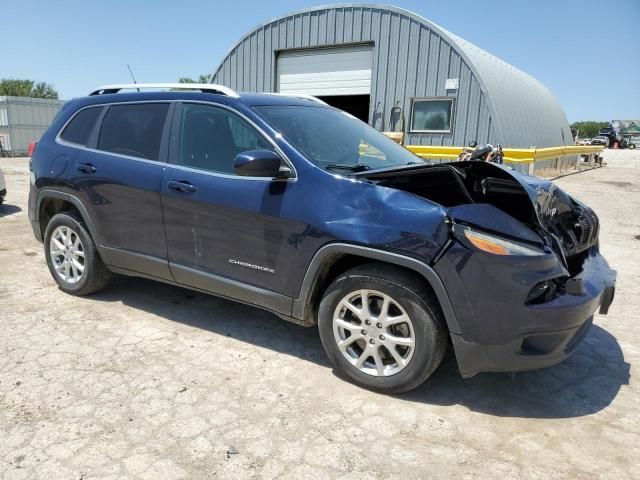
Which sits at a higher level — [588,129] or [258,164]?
[588,129]

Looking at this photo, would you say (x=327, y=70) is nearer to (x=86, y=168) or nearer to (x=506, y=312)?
(x=86, y=168)

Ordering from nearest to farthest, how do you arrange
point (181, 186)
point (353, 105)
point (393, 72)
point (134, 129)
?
Result: point (181, 186) → point (134, 129) → point (393, 72) → point (353, 105)

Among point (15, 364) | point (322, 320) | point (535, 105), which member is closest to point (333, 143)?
point (322, 320)

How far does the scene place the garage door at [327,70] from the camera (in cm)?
1473

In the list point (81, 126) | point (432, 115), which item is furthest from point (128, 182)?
point (432, 115)

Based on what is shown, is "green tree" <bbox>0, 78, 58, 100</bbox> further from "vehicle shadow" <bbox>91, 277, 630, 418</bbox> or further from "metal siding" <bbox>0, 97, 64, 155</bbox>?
"vehicle shadow" <bbox>91, 277, 630, 418</bbox>

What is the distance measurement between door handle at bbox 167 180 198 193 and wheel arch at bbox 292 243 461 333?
3.61ft

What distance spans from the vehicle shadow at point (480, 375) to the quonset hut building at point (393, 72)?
10520 millimetres

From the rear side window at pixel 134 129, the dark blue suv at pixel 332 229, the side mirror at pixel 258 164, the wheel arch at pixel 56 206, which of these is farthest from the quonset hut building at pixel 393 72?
the side mirror at pixel 258 164

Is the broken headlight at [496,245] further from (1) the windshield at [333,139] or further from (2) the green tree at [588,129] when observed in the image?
(2) the green tree at [588,129]

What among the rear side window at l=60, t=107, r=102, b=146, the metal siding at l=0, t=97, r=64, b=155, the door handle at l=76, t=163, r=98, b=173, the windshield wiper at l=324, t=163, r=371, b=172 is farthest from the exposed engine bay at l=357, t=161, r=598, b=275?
the metal siding at l=0, t=97, r=64, b=155

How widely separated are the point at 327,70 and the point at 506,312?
13824 millimetres

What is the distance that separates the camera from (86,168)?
4098 mm

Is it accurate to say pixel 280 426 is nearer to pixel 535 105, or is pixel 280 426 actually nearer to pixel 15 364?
pixel 15 364
